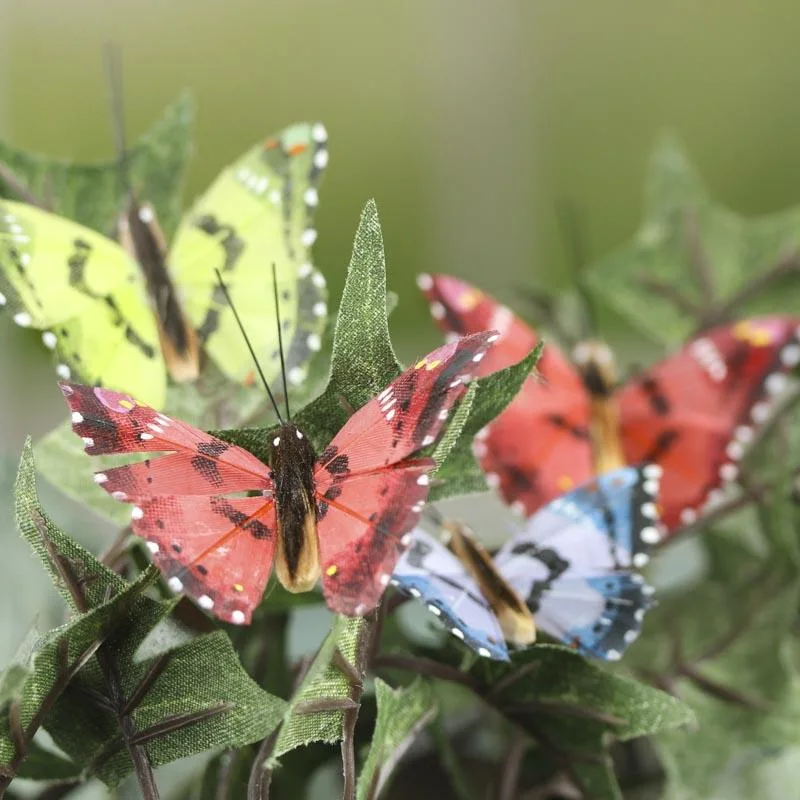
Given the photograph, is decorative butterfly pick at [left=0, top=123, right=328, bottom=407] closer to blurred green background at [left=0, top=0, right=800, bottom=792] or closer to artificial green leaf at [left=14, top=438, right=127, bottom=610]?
artificial green leaf at [left=14, top=438, right=127, bottom=610]

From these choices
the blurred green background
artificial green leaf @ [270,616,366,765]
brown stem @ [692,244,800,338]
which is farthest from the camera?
the blurred green background

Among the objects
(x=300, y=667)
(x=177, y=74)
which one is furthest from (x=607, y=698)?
(x=177, y=74)

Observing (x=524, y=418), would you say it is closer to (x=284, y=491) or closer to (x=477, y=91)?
(x=284, y=491)

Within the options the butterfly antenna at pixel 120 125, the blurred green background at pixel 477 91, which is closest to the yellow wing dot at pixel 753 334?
the butterfly antenna at pixel 120 125

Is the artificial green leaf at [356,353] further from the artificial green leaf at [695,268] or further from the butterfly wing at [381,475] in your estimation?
the artificial green leaf at [695,268]

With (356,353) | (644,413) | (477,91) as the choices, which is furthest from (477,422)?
(477,91)

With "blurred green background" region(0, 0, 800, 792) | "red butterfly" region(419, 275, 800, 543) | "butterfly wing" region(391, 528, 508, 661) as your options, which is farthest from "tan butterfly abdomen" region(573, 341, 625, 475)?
"blurred green background" region(0, 0, 800, 792)
